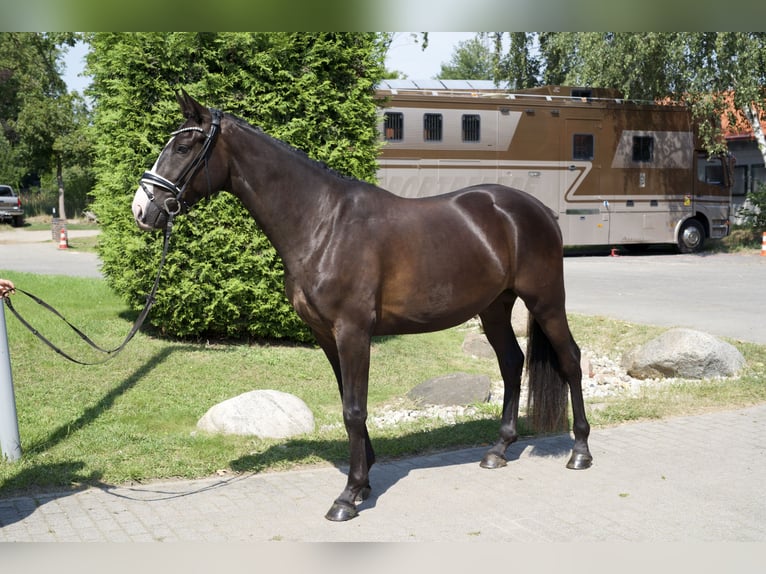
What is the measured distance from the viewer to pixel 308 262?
15.2 ft

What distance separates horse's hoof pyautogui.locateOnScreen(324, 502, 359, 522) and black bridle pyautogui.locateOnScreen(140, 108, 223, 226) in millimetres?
1975

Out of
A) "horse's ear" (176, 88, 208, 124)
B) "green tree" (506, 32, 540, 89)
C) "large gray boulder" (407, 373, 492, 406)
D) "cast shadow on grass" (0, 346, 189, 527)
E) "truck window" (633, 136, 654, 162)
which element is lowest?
"large gray boulder" (407, 373, 492, 406)

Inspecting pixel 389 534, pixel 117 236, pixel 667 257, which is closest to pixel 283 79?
pixel 117 236

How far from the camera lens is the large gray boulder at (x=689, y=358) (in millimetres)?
8273

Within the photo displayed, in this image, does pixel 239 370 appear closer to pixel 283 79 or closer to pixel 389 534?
pixel 283 79

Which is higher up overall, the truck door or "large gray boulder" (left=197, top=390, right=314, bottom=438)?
the truck door

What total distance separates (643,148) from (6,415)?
2108 centimetres

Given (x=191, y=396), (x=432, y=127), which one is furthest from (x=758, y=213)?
(x=191, y=396)

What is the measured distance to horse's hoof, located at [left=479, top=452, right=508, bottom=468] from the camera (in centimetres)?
546

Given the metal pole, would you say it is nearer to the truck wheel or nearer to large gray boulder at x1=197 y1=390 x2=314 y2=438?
large gray boulder at x1=197 y1=390 x2=314 y2=438

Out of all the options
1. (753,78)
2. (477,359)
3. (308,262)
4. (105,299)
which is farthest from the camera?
(753,78)

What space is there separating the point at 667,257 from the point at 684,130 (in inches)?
163

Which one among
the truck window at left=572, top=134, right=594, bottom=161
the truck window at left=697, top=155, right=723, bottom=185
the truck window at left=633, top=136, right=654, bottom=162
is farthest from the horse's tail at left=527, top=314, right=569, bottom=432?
the truck window at left=697, top=155, right=723, bottom=185

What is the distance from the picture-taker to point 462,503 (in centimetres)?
473
